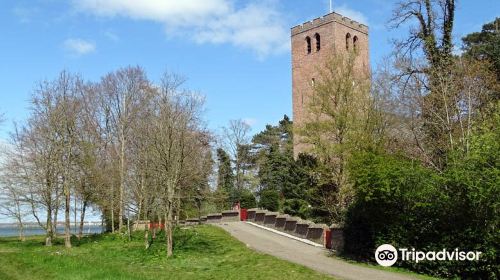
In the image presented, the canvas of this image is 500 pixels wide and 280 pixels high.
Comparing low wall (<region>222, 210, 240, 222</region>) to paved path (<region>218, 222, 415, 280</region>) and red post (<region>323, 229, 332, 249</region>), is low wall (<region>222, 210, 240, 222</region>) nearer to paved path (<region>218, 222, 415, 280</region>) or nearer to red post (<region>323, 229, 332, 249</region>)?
paved path (<region>218, 222, 415, 280</region>)

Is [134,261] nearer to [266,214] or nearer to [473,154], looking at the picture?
[473,154]

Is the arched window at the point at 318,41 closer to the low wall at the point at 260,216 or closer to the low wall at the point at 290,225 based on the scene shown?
the low wall at the point at 260,216

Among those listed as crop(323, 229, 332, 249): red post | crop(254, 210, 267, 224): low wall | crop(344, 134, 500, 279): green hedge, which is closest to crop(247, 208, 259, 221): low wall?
crop(254, 210, 267, 224): low wall

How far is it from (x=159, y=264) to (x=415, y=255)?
8.78 metres

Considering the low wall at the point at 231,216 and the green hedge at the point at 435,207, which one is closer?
the green hedge at the point at 435,207

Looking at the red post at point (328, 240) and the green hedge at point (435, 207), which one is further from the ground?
the green hedge at point (435, 207)

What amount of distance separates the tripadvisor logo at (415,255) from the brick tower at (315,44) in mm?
30156

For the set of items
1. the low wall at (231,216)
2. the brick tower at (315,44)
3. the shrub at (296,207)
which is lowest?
the low wall at (231,216)

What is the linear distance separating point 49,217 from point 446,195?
2096 cm

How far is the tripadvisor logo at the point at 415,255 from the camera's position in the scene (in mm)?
14148

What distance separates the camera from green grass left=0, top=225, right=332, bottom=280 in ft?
48.0

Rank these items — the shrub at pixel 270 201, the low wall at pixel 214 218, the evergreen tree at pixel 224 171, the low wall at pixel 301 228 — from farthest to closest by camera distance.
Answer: the evergreen tree at pixel 224 171 < the shrub at pixel 270 201 < the low wall at pixel 214 218 < the low wall at pixel 301 228

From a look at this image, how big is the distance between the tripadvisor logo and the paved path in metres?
1.00

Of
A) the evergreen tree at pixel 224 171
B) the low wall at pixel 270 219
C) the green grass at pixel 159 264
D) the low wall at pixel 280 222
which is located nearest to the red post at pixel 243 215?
the low wall at pixel 270 219
